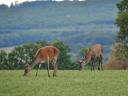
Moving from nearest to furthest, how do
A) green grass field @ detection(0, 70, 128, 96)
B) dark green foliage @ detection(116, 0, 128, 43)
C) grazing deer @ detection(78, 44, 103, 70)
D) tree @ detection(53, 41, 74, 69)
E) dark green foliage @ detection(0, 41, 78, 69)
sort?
green grass field @ detection(0, 70, 128, 96) < grazing deer @ detection(78, 44, 103, 70) < dark green foliage @ detection(116, 0, 128, 43) < tree @ detection(53, 41, 74, 69) < dark green foliage @ detection(0, 41, 78, 69)

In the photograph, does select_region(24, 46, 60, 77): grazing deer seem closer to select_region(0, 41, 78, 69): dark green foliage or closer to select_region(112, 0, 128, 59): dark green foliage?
select_region(112, 0, 128, 59): dark green foliage

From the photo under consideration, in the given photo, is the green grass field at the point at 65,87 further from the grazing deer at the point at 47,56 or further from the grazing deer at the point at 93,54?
the grazing deer at the point at 93,54

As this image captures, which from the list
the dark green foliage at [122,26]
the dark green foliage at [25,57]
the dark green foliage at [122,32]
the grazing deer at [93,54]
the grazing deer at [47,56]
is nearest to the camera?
the grazing deer at [47,56]

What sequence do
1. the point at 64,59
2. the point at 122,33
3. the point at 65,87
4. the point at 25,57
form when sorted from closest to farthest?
the point at 65,87 < the point at 122,33 < the point at 25,57 < the point at 64,59

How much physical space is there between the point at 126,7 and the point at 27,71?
40.7 m

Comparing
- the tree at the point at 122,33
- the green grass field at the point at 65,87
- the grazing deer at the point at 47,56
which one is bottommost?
the green grass field at the point at 65,87

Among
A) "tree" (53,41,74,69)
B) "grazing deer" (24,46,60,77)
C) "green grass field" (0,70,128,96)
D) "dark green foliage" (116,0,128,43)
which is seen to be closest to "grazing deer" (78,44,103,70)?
"grazing deer" (24,46,60,77)

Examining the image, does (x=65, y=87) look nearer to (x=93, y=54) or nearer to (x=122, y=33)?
(x=93, y=54)

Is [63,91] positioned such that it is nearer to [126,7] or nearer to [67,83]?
[67,83]

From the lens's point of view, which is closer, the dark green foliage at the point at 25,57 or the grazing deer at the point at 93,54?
the grazing deer at the point at 93,54

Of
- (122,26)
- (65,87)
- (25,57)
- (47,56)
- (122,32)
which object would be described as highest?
(122,26)

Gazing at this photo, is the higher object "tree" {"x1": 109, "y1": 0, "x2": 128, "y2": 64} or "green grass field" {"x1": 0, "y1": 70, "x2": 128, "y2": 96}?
"tree" {"x1": 109, "y1": 0, "x2": 128, "y2": 64}

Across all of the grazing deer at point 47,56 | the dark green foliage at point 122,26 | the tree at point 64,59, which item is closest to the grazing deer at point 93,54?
the grazing deer at point 47,56

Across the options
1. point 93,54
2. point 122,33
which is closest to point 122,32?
point 122,33
